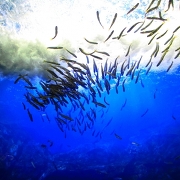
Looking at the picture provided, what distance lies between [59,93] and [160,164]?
18.7 m

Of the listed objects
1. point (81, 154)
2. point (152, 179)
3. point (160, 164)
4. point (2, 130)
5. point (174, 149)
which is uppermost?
point (2, 130)

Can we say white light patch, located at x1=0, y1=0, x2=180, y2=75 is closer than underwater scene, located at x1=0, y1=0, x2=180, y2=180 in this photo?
No

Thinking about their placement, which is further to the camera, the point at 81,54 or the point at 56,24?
the point at 81,54

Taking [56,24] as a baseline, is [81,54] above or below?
above

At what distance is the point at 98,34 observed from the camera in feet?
35.9

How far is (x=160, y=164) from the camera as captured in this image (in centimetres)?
1970

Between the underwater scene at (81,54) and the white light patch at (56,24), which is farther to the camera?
the white light patch at (56,24)

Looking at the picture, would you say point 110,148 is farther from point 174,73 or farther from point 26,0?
point 26,0

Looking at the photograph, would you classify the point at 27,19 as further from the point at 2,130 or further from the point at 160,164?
the point at 2,130

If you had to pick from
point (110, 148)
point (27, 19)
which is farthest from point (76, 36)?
point (110, 148)

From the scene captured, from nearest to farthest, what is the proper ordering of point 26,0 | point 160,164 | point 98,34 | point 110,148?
point 26,0, point 98,34, point 160,164, point 110,148

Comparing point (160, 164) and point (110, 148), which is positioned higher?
point (110, 148)

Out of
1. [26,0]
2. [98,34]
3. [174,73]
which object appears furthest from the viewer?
[174,73]

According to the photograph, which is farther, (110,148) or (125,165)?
(110,148)
